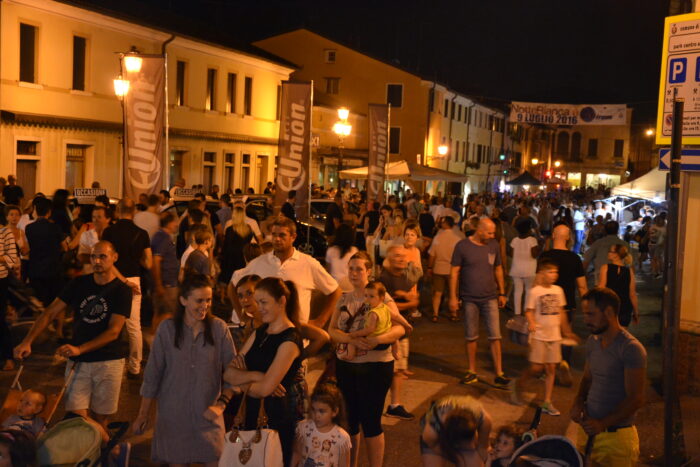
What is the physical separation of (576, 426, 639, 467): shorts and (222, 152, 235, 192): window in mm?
32677

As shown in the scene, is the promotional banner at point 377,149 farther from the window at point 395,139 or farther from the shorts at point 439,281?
the window at point 395,139

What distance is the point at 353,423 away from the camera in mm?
5898

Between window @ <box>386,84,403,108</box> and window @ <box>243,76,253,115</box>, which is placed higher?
window @ <box>386,84,403,108</box>

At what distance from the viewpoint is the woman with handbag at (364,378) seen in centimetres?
589

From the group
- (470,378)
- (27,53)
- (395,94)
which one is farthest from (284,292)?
(395,94)

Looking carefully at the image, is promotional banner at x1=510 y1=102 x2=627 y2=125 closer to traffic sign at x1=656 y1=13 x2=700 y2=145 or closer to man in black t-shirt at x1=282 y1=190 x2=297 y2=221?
man in black t-shirt at x1=282 y1=190 x2=297 y2=221

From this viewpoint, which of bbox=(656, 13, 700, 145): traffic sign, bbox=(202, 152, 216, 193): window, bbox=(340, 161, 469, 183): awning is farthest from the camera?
bbox=(202, 152, 216, 193): window

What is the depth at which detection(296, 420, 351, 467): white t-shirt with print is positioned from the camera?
15.8 ft

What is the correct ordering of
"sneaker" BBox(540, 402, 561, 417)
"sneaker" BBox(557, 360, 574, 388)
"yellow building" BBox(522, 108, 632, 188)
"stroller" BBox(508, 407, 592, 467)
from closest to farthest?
"stroller" BBox(508, 407, 592, 467) < "sneaker" BBox(540, 402, 561, 417) < "sneaker" BBox(557, 360, 574, 388) < "yellow building" BBox(522, 108, 632, 188)

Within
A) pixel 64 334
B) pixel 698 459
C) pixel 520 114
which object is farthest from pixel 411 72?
pixel 698 459

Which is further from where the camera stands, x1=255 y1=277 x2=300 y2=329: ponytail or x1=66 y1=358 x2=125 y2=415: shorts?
x1=66 y1=358 x2=125 y2=415: shorts

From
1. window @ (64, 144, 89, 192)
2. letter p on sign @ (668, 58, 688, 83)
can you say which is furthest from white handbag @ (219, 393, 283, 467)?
window @ (64, 144, 89, 192)

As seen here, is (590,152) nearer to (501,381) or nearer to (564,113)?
(564,113)

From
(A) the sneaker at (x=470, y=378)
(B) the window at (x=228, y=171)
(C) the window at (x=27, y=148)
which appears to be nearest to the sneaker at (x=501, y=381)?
(A) the sneaker at (x=470, y=378)
